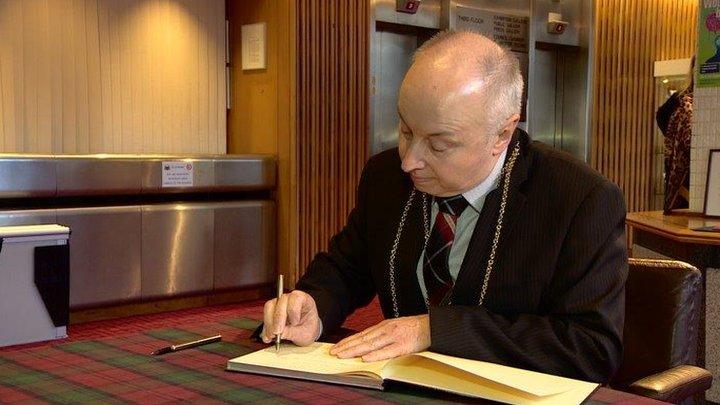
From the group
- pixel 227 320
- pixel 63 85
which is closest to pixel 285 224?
pixel 63 85

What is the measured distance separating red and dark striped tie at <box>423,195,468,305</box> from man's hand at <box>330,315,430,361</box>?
28 centimetres

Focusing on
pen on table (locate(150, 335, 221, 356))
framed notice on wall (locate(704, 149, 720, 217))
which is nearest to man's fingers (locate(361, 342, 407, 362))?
pen on table (locate(150, 335, 221, 356))

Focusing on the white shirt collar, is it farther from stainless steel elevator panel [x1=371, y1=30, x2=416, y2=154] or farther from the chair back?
stainless steel elevator panel [x1=371, y1=30, x2=416, y2=154]

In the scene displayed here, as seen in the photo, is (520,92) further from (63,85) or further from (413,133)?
(63,85)

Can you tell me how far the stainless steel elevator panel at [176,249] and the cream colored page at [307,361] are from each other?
4.02m

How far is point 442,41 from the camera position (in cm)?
173

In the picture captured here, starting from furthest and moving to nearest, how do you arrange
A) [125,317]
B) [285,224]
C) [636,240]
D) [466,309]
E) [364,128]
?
[364,128], [285,224], [125,317], [636,240], [466,309]

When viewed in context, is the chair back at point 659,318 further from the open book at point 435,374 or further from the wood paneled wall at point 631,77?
the wood paneled wall at point 631,77

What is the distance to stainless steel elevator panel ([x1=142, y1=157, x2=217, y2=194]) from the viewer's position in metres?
5.47

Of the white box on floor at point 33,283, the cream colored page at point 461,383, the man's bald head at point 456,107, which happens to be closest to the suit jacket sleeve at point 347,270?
the man's bald head at point 456,107

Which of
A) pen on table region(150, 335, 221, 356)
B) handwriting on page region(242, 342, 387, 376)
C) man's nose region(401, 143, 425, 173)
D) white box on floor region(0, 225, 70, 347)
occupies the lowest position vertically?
white box on floor region(0, 225, 70, 347)

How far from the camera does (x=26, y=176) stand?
497 centimetres

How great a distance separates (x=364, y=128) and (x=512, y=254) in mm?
4890

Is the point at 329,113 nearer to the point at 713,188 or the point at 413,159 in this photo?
the point at 713,188
